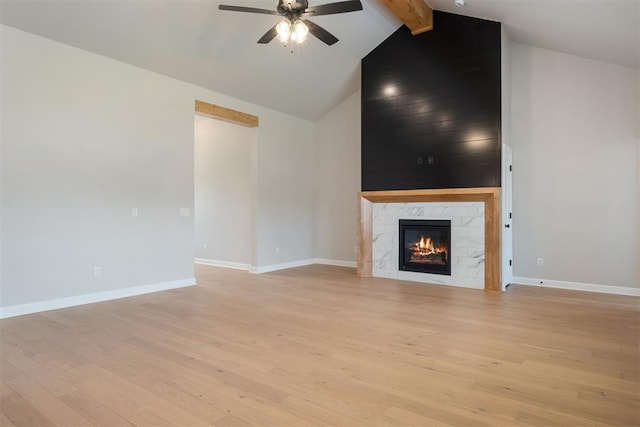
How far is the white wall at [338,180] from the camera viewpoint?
7340mm

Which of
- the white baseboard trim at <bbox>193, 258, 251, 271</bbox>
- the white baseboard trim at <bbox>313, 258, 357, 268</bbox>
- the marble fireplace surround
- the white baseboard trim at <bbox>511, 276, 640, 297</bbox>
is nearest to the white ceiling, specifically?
the marble fireplace surround

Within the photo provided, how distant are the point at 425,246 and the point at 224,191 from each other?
4.29 m

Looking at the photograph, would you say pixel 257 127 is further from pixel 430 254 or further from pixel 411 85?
pixel 430 254

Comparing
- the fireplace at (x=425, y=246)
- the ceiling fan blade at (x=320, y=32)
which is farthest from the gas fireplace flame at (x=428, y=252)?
the ceiling fan blade at (x=320, y=32)

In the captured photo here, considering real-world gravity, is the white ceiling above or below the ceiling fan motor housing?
above

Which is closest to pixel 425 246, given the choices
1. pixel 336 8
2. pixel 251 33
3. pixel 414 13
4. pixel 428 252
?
pixel 428 252

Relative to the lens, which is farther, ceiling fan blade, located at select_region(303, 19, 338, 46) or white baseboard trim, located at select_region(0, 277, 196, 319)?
white baseboard trim, located at select_region(0, 277, 196, 319)

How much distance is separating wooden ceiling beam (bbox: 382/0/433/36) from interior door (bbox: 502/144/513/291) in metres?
2.19

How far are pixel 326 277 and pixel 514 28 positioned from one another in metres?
4.72

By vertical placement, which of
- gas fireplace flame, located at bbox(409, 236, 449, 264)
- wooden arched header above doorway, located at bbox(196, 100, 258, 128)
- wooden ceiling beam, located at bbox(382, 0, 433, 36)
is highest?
wooden ceiling beam, located at bbox(382, 0, 433, 36)

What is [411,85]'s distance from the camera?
5676 mm

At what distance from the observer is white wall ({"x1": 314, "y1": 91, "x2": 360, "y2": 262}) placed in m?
7.34

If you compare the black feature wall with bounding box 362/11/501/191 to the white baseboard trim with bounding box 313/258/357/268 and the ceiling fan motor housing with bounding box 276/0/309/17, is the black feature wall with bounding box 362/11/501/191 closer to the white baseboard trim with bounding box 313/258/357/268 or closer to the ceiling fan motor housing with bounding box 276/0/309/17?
the white baseboard trim with bounding box 313/258/357/268

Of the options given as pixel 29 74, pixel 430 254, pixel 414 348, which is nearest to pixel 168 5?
pixel 29 74
